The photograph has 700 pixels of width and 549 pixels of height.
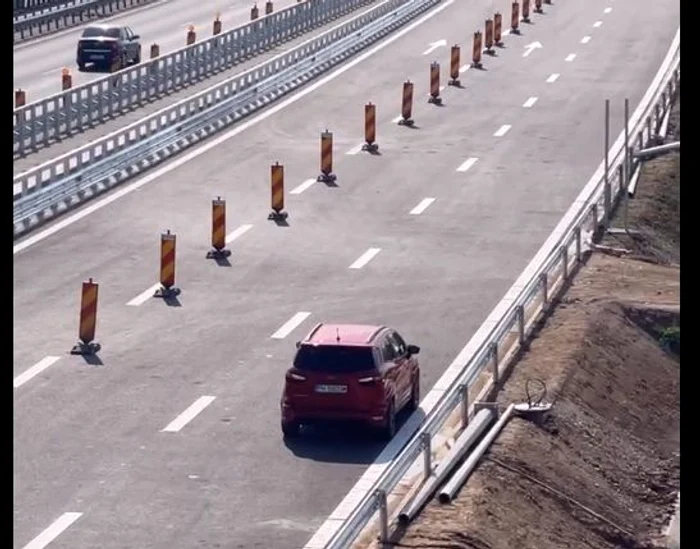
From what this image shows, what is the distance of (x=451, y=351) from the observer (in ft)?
84.9

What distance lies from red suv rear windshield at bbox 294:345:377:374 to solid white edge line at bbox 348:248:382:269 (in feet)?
37.3

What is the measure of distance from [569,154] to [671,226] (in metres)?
5.72

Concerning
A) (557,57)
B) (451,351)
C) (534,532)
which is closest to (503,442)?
(534,532)

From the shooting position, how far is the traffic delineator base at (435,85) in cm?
5175

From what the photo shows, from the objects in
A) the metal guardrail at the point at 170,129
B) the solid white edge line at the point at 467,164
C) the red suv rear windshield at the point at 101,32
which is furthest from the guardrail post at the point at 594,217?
the red suv rear windshield at the point at 101,32

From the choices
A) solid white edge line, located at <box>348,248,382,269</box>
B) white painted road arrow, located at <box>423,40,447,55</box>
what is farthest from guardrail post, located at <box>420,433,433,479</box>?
white painted road arrow, located at <box>423,40,447,55</box>

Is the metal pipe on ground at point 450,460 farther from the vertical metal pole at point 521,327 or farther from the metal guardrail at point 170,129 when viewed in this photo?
the metal guardrail at point 170,129

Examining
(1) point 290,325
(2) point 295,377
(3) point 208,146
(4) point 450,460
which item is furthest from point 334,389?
A: (3) point 208,146

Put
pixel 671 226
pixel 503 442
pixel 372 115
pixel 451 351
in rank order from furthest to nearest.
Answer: pixel 372 115 < pixel 671 226 < pixel 451 351 < pixel 503 442

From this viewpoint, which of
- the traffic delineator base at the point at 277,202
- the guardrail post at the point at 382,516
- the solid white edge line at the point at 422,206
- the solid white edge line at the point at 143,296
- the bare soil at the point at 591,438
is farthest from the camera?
the solid white edge line at the point at 422,206

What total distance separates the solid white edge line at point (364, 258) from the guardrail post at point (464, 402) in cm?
1096

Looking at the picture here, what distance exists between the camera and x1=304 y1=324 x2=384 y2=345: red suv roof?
816 inches

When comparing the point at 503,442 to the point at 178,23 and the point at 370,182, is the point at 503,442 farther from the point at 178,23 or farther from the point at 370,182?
the point at 178,23
